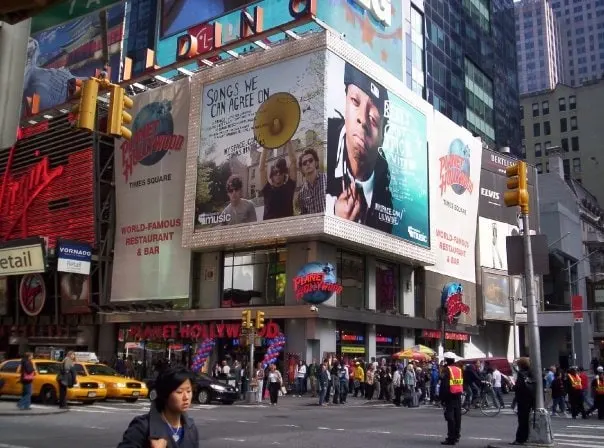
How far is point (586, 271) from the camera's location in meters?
73.7

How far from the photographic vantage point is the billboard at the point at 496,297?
49356 millimetres

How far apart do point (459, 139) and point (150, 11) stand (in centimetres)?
4009

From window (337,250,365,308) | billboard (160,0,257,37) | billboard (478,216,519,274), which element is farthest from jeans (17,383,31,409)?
billboard (160,0,257,37)

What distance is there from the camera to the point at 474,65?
85.7 m

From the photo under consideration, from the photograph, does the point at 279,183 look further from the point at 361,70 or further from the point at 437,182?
the point at 437,182

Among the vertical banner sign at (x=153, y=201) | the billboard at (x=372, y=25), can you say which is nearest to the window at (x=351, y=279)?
the vertical banner sign at (x=153, y=201)

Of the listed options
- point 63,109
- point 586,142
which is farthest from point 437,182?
point 586,142

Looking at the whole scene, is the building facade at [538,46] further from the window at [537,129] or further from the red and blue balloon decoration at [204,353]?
the red and blue balloon decoration at [204,353]

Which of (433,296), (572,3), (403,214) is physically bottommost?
(433,296)

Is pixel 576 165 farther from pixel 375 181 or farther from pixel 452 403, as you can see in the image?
pixel 452 403

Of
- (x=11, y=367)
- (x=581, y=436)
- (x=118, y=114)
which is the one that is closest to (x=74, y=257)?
(x=11, y=367)

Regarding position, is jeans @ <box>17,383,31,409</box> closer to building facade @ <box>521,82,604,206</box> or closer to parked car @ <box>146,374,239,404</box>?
parked car @ <box>146,374,239,404</box>

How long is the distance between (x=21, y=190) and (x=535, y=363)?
41.1m

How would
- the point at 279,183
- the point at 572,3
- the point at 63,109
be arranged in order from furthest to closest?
the point at 572,3 → the point at 63,109 → the point at 279,183
